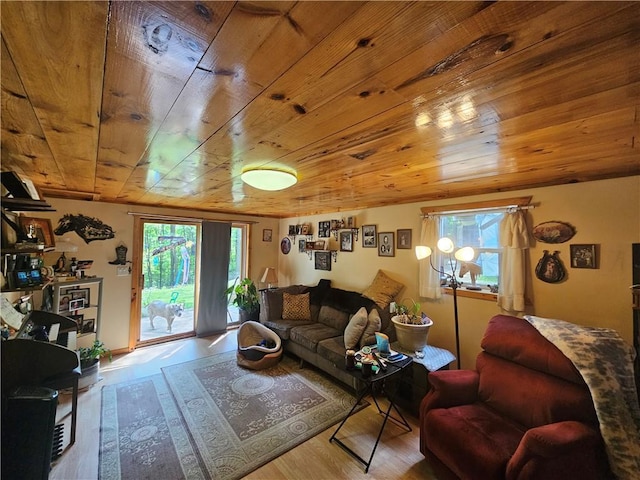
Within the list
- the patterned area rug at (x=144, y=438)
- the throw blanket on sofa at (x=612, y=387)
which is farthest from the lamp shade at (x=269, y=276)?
the throw blanket on sofa at (x=612, y=387)

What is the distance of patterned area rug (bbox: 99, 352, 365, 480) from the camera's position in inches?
76.0

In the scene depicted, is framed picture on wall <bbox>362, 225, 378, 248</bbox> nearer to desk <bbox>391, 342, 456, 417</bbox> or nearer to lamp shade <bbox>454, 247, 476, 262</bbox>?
lamp shade <bbox>454, 247, 476, 262</bbox>

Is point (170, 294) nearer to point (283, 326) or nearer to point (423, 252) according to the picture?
point (283, 326)

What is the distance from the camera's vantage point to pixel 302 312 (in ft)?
13.5

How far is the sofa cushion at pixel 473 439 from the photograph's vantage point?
1510 millimetres

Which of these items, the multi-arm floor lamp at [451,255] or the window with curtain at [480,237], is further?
the window with curtain at [480,237]

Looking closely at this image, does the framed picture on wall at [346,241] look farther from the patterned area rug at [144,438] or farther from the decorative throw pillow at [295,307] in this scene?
the patterned area rug at [144,438]

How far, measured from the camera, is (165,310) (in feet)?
14.3

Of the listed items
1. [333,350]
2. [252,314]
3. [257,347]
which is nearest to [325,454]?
[333,350]

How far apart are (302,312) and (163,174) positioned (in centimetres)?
273

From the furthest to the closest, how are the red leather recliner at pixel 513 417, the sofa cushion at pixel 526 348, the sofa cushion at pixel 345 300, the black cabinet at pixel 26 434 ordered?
the sofa cushion at pixel 345 300, the sofa cushion at pixel 526 348, the red leather recliner at pixel 513 417, the black cabinet at pixel 26 434

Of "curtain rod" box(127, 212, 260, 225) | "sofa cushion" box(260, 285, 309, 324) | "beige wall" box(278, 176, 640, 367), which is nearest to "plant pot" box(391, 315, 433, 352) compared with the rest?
Result: "beige wall" box(278, 176, 640, 367)

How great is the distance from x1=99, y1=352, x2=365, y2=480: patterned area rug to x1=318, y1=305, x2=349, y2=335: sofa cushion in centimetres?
68

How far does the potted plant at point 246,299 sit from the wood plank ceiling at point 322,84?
3.17 meters
